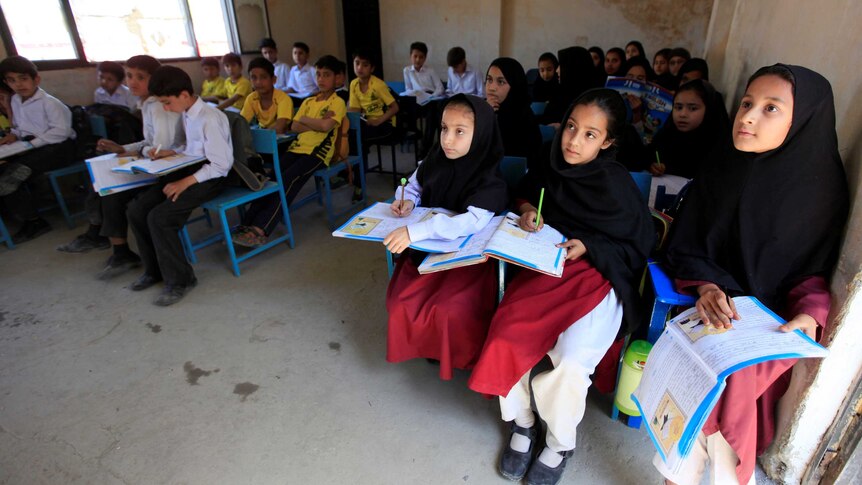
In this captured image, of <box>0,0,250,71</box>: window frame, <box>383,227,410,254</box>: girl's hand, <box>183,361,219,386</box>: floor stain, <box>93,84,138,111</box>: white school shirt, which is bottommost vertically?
<box>183,361,219,386</box>: floor stain

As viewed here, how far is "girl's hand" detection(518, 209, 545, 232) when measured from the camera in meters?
1.63

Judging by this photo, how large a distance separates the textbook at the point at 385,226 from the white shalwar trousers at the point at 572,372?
48 cm

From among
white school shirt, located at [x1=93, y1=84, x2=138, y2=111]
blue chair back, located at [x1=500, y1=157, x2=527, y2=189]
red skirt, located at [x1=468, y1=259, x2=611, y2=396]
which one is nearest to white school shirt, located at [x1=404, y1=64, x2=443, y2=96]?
white school shirt, located at [x1=93, y1=84, x2=138, y2=111]

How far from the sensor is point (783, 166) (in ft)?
4.08

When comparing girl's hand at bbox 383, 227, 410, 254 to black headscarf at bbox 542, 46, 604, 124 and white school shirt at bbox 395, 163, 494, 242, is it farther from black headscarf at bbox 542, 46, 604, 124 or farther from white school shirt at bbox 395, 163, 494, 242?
black headscarf at bbox 542, 46, 604, 124

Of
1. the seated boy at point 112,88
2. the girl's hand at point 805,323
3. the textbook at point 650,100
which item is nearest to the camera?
the girl's hand at point 805,323

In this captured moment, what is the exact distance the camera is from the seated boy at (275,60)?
611 cm

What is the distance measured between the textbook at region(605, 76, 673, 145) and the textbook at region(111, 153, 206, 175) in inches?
115

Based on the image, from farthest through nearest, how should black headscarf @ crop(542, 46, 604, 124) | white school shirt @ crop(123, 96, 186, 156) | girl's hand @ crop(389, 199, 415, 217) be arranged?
black headscarf @ crop(542, 46, 604, 124), white school shirt @ crop(123, 96, 186, 156), girl's hand @ crop(389, 199, 415, 217)

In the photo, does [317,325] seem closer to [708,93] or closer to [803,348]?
[803,348]

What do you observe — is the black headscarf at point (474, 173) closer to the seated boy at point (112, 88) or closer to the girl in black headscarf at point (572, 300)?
the girl in black headscarf at point (572, 300)

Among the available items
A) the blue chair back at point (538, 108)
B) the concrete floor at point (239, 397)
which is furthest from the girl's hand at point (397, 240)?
the blue chair back at point (538, 108)

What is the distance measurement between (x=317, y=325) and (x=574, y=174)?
1.53 meters

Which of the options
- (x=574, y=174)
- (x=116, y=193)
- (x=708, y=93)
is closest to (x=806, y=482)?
(x=574, y=174)
